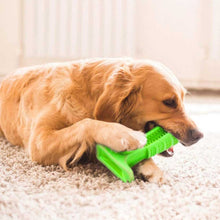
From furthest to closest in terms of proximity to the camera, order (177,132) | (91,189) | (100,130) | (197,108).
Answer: (197,108), (177,132), (100,130), (91,189)

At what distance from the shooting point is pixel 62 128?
135 cm

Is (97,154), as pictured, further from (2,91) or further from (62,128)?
(2,91)

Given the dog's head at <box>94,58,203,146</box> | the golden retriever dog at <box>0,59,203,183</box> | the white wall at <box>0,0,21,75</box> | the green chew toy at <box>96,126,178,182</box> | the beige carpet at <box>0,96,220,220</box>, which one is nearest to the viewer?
the beige carpet at <box>0,96,220,220</box>

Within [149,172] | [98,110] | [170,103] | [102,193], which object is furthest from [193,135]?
[102,193]

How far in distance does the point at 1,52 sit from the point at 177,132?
9.82 feet

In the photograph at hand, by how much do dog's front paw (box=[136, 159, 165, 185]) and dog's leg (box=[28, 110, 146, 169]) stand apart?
9 centimetres

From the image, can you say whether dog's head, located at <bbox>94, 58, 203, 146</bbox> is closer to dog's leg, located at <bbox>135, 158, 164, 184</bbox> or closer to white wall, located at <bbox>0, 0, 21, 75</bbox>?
dog's leg, located at <bbox>135, 158, 164, 184</bbox>

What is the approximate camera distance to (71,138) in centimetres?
125

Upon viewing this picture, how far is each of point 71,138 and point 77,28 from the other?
2.80 meters

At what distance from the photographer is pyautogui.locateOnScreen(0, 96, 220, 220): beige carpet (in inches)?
33.1

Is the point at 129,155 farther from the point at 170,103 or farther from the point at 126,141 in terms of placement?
the point at 170,103

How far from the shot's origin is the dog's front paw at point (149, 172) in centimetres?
112

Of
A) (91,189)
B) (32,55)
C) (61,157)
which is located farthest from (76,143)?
(32,55)

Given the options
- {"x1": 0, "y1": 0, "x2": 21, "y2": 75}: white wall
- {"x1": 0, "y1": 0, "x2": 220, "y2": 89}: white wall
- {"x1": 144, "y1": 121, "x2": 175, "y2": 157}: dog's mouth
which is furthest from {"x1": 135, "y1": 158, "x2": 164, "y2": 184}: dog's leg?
{"x1": 0, "y1": 0, "x2": 21, "y2": 75}: white wall
